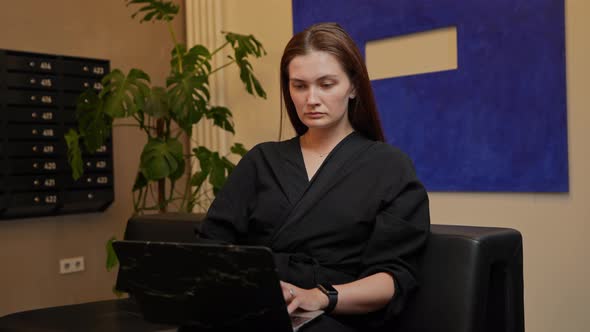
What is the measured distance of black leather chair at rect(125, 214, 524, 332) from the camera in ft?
5.35

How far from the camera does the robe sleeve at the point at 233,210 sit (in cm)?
189

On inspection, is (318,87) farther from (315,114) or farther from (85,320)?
(85,320)

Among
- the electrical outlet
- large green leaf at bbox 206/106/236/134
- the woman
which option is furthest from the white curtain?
the woman

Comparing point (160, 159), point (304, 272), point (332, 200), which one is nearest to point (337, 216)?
point (332, 200)

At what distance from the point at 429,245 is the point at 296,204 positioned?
0.36 m

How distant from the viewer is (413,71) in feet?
10.7

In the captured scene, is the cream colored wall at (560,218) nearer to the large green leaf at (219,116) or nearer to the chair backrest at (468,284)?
the chair backrest at (468,284)

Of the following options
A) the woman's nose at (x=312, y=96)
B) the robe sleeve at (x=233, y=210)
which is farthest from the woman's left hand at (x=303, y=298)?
the woman's nose at (x=312, y=96)

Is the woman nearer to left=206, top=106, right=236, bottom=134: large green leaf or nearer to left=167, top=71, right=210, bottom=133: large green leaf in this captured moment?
left=167, top=71, right=210, bottom=133: large green leaf

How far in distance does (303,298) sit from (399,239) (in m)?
0.30

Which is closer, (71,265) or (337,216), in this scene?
(337,216)

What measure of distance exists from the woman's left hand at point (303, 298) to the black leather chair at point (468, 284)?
287 millimetres

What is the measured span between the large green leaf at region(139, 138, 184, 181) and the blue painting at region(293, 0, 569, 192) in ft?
3.54

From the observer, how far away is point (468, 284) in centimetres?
163
